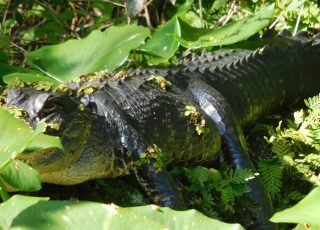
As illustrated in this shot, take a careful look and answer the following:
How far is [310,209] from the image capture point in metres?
2.39

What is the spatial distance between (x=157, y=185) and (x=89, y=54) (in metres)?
1.10

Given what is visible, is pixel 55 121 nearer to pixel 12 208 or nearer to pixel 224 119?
pixel 12 208

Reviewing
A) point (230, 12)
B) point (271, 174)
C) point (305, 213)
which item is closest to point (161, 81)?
point (271, 174)

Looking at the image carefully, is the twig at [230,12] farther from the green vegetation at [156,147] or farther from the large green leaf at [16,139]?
the large green leaf at [16,139]

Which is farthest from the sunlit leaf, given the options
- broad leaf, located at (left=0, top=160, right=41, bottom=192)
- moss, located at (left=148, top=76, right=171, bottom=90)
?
broad leaf, located at (left=0, top=160, right=41, bottom=192)

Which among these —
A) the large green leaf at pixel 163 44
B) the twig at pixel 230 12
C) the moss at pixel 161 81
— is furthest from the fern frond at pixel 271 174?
the twig at pixel 230 12

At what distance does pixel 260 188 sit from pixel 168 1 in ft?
9.91

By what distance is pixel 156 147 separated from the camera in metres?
3.65

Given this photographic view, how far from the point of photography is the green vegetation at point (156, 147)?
98.3 inches

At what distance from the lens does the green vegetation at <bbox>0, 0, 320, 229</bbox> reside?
2496 millimetres

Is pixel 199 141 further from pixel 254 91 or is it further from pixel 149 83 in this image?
pixel 254 91

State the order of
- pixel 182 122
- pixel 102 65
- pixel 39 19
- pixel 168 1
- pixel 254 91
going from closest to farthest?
pixel 182 122 < pixel 102 65 < pixel 254 91 < pixel 168 1 < pixel 39 19

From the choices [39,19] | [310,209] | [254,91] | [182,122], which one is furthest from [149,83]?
Result: [39,19]

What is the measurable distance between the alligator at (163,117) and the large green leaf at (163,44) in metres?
0.14
